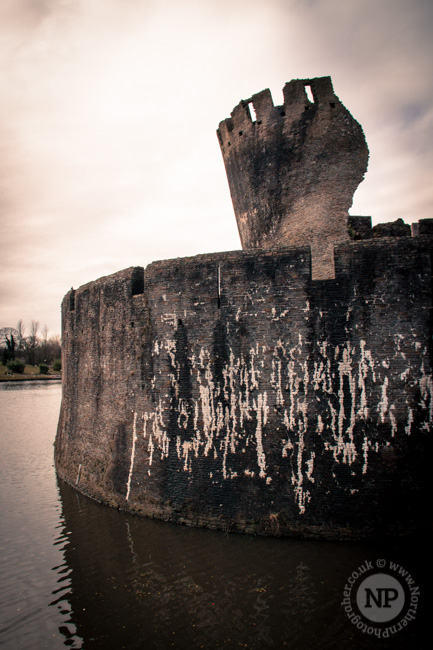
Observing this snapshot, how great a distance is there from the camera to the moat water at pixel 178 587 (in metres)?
5.42

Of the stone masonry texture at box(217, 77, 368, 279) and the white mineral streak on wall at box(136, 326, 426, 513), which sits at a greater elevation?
the stone masonry texture at box(217, 77, 368, 279)

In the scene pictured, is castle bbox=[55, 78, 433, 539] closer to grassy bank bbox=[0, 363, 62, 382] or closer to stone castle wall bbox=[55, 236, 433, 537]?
stone castle wall bbox=[55, 236, 433, 537]

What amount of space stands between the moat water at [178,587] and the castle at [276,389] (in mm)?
503

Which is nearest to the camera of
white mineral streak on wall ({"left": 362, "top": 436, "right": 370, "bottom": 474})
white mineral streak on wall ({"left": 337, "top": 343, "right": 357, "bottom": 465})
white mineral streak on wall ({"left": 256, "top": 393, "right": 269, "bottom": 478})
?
white mineral streak on wall ({"left": 362, "top": 436, "right": 370, "bottom": 474})

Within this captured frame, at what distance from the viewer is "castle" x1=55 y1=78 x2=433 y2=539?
7.38m

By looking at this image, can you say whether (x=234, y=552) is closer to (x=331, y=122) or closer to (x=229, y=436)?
(x=229, y=436)

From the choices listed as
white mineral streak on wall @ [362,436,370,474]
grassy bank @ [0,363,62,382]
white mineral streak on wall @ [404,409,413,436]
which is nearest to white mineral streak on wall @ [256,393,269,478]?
white mineral streak on wall @ [362,436,370,474]

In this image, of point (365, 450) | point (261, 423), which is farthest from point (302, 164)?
point (365, 450)

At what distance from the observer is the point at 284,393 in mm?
7965

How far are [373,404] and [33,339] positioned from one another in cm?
10170

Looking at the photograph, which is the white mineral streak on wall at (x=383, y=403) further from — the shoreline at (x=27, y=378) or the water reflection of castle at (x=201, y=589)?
the shoreline at (x=27, y=378)

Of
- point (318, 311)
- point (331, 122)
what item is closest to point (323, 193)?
point (331, 122)

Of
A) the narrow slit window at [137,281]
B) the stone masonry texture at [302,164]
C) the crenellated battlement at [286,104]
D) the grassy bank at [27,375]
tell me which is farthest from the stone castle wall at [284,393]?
the grassy bank at [27,375]

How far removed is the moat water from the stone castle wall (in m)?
0.50
